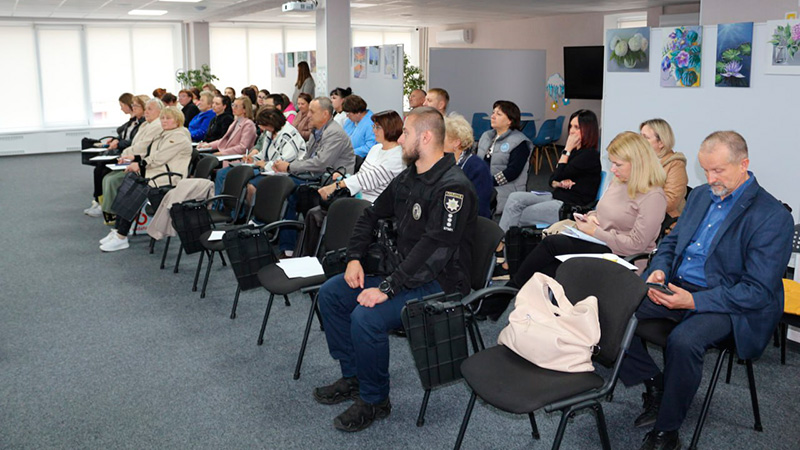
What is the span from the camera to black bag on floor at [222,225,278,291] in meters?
3.94

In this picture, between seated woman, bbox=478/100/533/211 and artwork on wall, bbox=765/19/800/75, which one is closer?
artwork on wall, bbox=765/19/800/75

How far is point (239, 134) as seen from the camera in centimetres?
781

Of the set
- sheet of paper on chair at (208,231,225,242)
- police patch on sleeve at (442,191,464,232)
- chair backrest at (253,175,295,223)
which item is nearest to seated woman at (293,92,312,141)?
chair backrest at (253,175,295,223)

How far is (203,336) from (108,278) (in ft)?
5.71

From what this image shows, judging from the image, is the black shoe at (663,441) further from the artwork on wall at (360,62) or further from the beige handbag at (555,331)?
the artwork on wall at (360,62)

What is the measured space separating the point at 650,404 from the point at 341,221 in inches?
73.0

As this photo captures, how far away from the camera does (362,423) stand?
3.02 meters

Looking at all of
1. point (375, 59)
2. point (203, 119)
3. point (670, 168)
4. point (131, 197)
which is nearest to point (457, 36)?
point (375, 59)

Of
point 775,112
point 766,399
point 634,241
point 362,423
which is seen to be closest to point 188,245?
point 362,423

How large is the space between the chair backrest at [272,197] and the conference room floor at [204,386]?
59 centimetres

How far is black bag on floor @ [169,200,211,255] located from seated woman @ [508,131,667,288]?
260cm

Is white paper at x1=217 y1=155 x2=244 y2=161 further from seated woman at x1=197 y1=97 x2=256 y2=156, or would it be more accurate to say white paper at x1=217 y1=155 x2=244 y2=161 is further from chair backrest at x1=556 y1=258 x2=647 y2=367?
chair backrest at x1=556 y1=258 x2=647 y2=367

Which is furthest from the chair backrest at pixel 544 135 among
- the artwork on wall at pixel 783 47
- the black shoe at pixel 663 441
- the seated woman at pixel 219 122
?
the black shoe at pixel 663 441

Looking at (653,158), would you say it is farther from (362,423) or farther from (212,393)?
(212,393)
